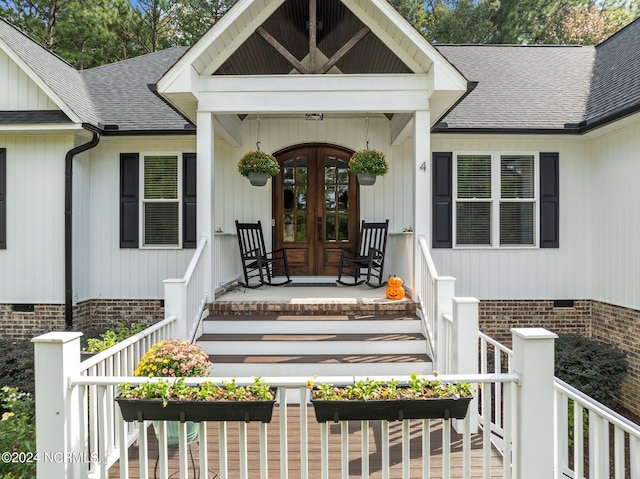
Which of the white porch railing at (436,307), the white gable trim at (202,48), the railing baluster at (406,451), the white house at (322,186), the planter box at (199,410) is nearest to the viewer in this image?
the planter box at (199,410)

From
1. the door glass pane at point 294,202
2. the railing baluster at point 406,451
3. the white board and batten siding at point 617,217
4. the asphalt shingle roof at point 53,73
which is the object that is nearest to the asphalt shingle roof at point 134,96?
the asphalt shingle roof at point 53,73

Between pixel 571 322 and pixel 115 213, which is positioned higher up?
pixel 115 213

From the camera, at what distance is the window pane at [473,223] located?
274 inches

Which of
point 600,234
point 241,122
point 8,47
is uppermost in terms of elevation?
point 8,47

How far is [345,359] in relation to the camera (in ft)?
14.7

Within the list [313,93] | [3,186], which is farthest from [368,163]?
[3,186]

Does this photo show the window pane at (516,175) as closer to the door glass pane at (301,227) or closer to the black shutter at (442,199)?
the black shutter at (442,199)

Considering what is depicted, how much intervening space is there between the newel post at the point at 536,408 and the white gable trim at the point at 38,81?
6.06 metres

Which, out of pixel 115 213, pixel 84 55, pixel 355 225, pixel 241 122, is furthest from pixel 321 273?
pixel 84 55

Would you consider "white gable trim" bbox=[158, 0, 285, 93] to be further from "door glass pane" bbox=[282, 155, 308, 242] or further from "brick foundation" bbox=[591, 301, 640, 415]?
"brick foundation" bbox=[591, 301, 640, 415]

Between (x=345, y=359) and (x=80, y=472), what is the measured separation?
2.45m

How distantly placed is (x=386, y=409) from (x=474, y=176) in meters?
5.24

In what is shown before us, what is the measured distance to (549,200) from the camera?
6.84 metres

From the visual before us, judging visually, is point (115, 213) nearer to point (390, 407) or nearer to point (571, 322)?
point (390, 407)
